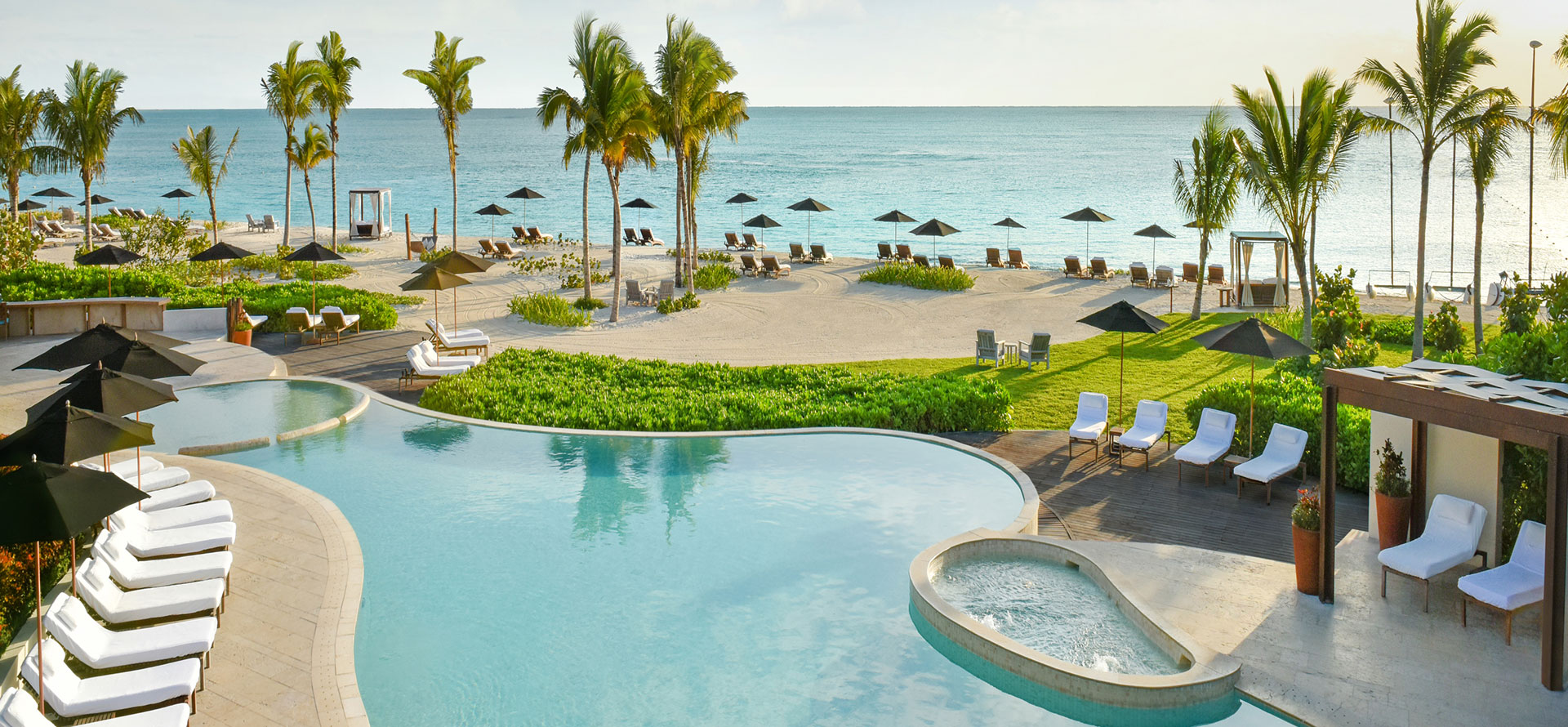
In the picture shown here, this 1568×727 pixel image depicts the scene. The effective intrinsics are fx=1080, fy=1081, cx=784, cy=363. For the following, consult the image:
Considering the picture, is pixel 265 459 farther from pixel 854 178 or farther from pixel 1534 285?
pixel 854 178

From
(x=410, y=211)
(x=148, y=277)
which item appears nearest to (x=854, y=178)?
(x=410, y=211)

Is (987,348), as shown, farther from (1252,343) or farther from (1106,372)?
(1252,343)

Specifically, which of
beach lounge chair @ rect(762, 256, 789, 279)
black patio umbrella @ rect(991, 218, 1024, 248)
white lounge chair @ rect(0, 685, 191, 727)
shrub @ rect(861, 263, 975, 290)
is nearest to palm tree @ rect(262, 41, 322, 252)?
beach lounge chair @ rect(762, 256, 789, 279)

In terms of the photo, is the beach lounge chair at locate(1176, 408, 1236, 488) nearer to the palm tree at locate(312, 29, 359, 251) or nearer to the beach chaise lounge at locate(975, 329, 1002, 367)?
the beach chaise lounge at locate(975, 329, 1002, 367)

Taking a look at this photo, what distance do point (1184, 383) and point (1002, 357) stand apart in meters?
3.42

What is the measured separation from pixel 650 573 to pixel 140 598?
4268 mm

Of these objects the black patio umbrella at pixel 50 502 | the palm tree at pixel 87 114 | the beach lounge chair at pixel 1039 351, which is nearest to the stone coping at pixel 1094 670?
the black patio umbrella at pixel 50 502

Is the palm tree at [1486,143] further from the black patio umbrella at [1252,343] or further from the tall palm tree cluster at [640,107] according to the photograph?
the tall palm tree cluster at [640,107]

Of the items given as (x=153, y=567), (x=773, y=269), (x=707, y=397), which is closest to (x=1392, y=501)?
(x=707, y=397)

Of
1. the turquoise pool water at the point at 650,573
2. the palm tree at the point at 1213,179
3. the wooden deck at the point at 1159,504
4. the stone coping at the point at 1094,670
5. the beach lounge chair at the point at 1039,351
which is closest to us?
the stone coping at the point at 1094,670

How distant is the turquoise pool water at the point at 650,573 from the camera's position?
8.17 meters

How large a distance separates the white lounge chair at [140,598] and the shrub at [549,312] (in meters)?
16.0

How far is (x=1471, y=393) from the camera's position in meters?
8.48

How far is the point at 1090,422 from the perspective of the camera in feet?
47.6
